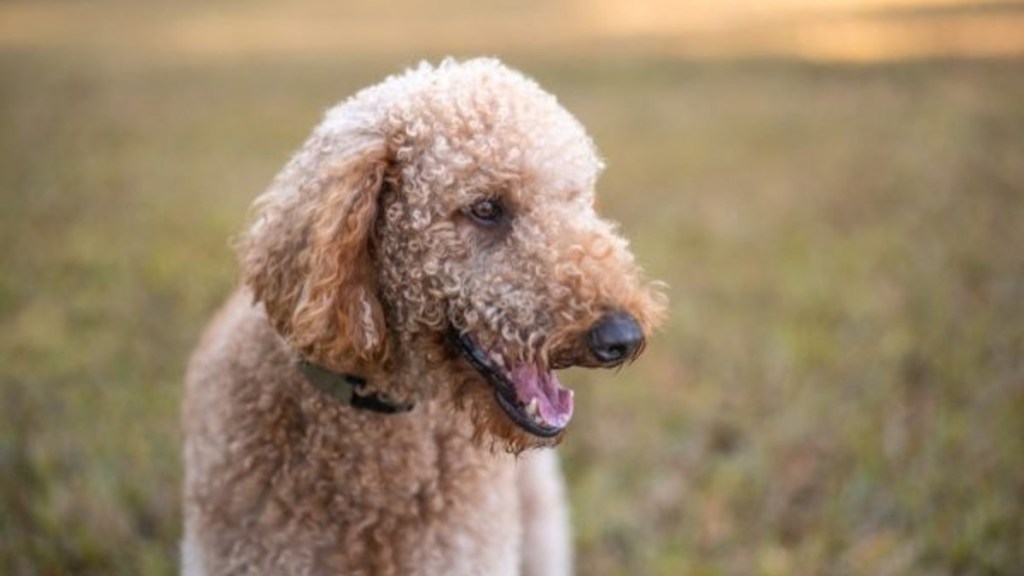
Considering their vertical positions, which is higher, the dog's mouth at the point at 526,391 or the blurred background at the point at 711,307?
the blurred background at the point at 711,307

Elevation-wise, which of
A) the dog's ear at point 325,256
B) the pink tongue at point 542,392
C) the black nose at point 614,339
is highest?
the dog's ear at point 325,256

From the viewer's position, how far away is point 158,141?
34.5 feet

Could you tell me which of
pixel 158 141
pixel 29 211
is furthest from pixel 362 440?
pixel 158 141

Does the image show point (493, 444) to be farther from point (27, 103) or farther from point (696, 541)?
point (27, 103)

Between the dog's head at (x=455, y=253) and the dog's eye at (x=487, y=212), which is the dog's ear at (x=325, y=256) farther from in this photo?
the dog's eye at (x=487, y=212)

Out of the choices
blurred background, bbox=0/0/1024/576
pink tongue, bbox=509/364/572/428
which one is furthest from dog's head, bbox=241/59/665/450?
blurred background, bbox=0/0/1024/576

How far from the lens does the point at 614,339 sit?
2.04 m

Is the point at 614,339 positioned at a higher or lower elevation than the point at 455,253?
lower

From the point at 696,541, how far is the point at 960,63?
430 inches

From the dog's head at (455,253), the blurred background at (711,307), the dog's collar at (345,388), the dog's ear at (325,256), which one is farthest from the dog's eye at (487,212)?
the blurred background at (711,307)

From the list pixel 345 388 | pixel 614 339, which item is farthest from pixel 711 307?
pixel 614 339

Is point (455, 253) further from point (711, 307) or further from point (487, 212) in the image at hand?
point (711, 307)

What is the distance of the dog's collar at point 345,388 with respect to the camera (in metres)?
2.40

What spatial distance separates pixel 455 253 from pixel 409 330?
0.21m
